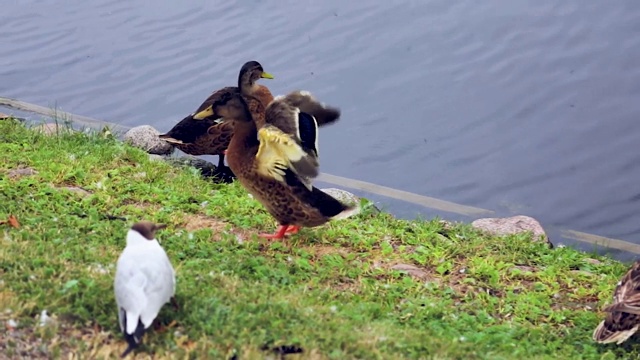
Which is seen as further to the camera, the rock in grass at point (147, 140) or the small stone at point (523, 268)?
the rock in grass at point (147, 140)

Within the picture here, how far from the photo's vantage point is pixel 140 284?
3.89 meters

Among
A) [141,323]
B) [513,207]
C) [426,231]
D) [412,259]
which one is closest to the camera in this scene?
[141,323]

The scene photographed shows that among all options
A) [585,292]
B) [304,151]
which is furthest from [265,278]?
[585,292]

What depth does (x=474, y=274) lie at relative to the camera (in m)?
5.75

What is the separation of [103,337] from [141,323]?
9.5 inches

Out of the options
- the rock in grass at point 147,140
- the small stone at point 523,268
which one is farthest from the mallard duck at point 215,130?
the small stone at point 523,268

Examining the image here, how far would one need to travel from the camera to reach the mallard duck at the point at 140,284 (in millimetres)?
3801

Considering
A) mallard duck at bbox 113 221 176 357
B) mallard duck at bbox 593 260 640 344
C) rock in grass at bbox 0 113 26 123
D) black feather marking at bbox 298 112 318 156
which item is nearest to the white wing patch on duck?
black feather marking at bbox 298 112 318 156

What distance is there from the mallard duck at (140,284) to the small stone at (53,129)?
3955 mm

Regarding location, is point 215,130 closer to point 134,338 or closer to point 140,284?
point 140,284

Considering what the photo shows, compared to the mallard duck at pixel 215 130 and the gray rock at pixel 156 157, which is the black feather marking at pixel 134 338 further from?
the mallard duck at pixel 215 130

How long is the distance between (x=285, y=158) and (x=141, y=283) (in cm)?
187

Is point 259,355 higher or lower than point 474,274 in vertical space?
higher

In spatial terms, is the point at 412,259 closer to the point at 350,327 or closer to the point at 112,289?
the point at 350,327
